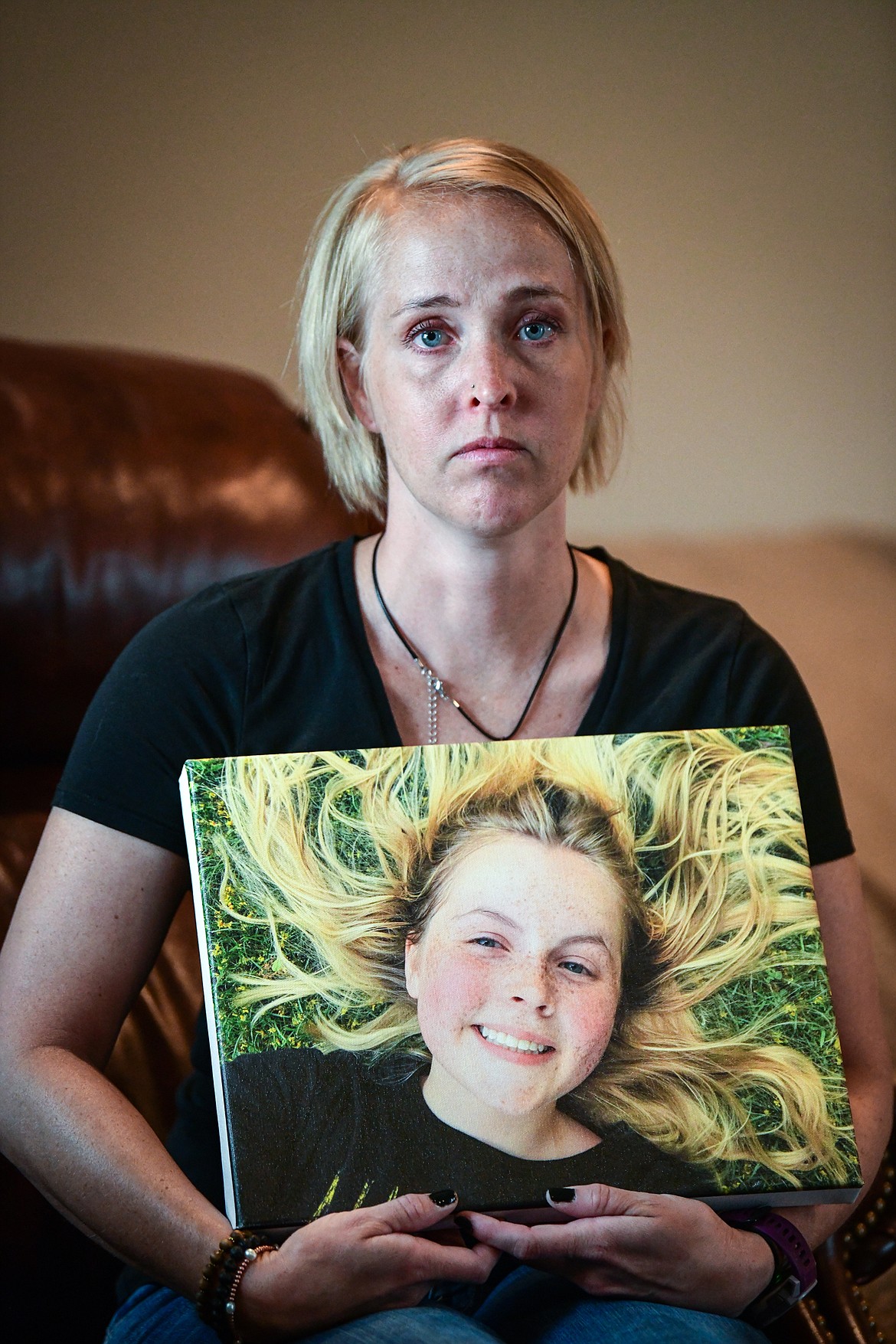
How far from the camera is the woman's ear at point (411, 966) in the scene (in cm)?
75

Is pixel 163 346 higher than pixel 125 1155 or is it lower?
higher

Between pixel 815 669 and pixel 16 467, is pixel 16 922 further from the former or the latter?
pixel 815 669

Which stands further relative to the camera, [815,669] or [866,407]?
[866,407]

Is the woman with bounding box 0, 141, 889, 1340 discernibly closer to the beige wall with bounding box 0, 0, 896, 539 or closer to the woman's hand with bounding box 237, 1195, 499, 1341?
the woman's hand with bounding box 237, 1195, 499, 1341

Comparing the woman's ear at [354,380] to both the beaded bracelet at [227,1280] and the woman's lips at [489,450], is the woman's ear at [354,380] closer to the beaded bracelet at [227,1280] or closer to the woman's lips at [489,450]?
the woman's lips at [489,450]

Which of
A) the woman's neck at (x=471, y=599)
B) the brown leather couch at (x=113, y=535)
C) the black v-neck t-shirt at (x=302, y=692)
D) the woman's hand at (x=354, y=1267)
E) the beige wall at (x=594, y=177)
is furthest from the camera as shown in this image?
the beige wall at (x=594, y=177)

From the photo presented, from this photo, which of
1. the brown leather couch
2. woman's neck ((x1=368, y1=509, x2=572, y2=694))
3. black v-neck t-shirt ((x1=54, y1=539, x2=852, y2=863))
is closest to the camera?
black v-neck t-shirt ((x1=54, y1=539, x2=852, y2=863))

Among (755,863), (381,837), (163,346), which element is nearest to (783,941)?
(755,863)

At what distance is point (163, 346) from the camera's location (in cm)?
164

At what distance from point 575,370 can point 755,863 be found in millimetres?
423

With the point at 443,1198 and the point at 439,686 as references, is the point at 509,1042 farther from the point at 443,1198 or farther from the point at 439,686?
the point at 439,686

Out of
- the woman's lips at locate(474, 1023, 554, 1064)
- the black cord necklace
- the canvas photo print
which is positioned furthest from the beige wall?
the woman's lips at locate(474, 1023, 554, 1064)

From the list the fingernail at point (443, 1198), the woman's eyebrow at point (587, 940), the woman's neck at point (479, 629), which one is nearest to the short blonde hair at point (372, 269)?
the woman's neck at point (479, 629)

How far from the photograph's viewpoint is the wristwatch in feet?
2.59
